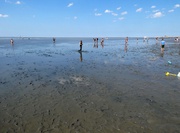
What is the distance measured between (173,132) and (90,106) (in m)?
4.29

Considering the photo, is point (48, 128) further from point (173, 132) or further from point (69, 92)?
point (173, 132)

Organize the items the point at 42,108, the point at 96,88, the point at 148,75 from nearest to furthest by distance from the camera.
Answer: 1. the point at 42,108
2. the point at 96,88
3. the point at 148,75

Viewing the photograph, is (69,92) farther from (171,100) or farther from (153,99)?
(171,100)

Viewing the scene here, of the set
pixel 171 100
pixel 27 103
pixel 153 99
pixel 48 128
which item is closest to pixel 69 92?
pixel 27 103

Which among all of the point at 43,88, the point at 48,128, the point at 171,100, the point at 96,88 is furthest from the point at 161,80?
the point at 48,128

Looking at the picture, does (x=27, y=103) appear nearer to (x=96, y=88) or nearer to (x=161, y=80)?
(x=96, y=88)

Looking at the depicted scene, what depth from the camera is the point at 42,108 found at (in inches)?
374

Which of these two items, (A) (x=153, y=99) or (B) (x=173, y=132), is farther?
(A) (x=153, y=99)

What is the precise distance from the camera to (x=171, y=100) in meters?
10.3

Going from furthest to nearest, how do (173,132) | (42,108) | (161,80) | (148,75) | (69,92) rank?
(148,75)
(161,80)
(69,92)
(42,108)
(173,132)

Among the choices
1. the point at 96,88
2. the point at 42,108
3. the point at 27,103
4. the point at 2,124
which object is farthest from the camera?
the point at 96,88

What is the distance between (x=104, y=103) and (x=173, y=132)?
13.0 ft

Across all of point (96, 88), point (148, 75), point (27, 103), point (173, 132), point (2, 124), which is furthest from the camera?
point (148, 75)

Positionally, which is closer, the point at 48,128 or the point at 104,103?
the point at 48,128
